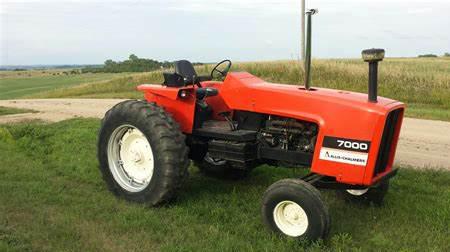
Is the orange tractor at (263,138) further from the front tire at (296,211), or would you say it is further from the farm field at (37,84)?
the farm field at (37,84)

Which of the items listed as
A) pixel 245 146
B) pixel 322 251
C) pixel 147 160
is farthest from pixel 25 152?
pixel 322 251

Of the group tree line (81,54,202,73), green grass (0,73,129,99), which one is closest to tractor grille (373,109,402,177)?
green grass (0,73,129,99)

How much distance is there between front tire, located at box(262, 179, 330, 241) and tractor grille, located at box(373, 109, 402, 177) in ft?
2.28

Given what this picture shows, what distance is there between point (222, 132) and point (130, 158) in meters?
1.16

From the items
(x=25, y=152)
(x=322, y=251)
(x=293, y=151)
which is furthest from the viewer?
(x=25, y=152)

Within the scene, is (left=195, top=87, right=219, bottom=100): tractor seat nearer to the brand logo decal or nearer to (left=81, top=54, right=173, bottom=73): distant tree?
the brand logo decal

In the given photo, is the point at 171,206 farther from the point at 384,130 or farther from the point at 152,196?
the point at 384,130

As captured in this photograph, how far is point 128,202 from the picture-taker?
5.23m

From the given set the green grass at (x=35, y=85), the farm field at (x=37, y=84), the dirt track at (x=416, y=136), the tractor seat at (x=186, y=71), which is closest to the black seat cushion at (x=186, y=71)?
the tractor seat at (x=186, y=71)

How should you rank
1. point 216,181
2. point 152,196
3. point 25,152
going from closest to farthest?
point 152,196 → point 216,181 → point 25,152

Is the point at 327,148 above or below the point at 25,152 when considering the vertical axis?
above

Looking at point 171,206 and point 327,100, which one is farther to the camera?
point 171,206

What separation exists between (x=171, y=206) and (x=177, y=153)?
0.61 m

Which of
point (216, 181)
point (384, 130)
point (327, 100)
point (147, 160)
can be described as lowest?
point (216, 181)
